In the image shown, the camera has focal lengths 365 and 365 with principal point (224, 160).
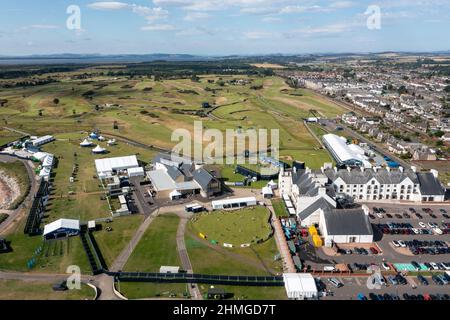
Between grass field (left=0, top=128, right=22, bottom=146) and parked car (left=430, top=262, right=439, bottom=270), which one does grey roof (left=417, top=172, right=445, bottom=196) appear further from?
grass field (left=0, top=128, right=22, bottom=146)

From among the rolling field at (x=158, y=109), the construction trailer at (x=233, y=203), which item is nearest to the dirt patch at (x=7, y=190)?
the construction trailer at (x=233, y=203)

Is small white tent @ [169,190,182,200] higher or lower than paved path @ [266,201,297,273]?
higher

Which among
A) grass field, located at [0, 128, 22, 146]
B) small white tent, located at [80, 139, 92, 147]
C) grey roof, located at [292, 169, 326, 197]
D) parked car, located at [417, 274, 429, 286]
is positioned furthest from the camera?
grass field, located at [0, 128, 22, 146]

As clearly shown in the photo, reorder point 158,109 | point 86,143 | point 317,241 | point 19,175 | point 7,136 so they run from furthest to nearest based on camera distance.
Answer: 1. point 158,109
2. point 7,136
3. point 86,143
4. point 19,175
5. point 317,241

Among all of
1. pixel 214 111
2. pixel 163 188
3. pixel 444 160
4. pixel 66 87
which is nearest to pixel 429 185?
pixel 444 160

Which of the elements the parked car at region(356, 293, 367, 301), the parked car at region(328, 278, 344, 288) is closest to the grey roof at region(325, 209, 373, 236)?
the parked car at region(328, 278, 344, 288)

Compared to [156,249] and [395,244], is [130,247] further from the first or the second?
[395,244]

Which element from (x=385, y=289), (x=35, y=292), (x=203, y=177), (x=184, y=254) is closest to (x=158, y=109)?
(x=203, y=177)
